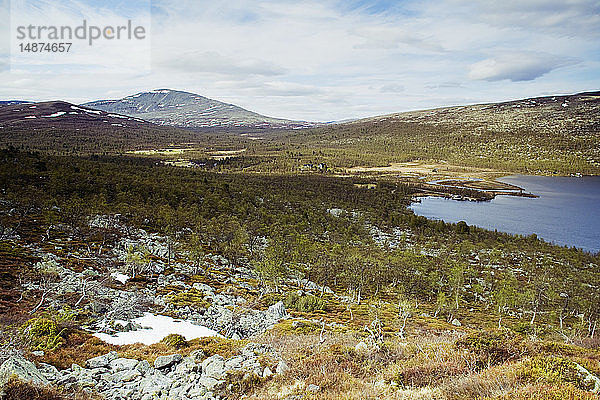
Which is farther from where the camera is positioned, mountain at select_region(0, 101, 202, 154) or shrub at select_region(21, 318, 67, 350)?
mountain at select_region(0, 101, 202, 154)

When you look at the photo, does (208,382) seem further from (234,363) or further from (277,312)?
(277,312)

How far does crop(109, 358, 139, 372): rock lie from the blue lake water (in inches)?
2506

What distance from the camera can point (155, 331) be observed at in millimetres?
16703

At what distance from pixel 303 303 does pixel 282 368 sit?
15.2m

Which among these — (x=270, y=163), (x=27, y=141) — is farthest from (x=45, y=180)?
(x=27, y=141)

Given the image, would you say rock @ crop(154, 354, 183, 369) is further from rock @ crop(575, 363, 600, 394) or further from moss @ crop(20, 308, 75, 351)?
rock @ crop(575, 363, 600, 394)

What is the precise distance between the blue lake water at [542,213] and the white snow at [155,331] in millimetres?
59852

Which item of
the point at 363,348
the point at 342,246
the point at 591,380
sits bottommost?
the point at 342,246

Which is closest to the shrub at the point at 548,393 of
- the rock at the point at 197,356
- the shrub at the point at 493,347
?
the shrub at the point at 493,347

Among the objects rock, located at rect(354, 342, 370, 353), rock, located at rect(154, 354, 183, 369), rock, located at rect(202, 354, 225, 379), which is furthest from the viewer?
rock, located at rect(354, 342, 370, 353)

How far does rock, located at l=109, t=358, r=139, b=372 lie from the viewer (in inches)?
443

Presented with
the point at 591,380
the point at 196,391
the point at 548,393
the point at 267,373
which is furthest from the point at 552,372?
the point at 196,391

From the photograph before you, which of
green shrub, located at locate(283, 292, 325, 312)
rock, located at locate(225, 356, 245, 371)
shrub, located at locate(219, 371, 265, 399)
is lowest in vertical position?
green shrub, located at locate(283, 292, 325, 312)

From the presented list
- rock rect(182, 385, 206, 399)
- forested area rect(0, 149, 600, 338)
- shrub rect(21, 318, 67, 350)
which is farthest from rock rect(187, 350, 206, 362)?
forested area rect(0, 149, 600, 338)
